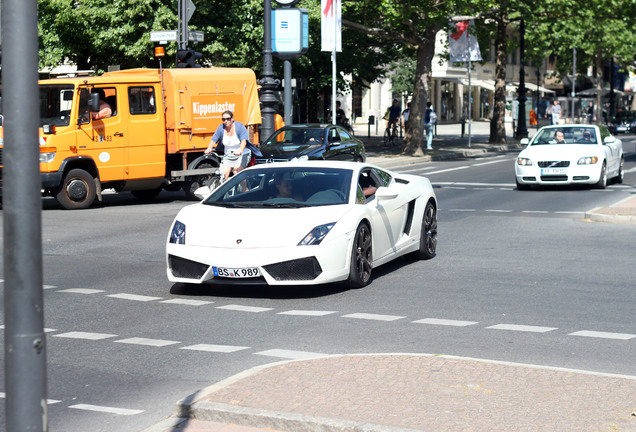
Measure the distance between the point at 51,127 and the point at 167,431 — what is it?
570 inches

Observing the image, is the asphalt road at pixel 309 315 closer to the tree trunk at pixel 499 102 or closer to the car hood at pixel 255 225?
the car hood at pixel 255 225

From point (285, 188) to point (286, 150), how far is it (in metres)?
12.7

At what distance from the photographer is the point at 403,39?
37.6 meters

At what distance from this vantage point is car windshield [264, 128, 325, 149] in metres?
24.3

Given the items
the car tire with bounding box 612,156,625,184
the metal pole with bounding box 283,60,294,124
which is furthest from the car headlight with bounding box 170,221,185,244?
the car tire with bounding box 612,156,625,184

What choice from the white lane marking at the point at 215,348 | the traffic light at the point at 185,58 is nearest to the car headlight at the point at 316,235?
the white lane marking at the point at 215,348

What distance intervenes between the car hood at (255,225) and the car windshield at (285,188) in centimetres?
29

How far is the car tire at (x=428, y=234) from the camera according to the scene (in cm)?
1246

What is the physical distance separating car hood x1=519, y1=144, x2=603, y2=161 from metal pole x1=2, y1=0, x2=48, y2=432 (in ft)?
64.6

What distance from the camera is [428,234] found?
12617 mm

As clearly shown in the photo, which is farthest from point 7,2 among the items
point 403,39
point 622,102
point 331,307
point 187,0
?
point 622,102

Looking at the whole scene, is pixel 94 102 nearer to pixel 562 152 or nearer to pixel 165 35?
pixel 165 35

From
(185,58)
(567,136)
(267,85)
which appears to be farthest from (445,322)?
(185,58)

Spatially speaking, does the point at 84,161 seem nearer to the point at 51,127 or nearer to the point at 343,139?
the point at 51,127
